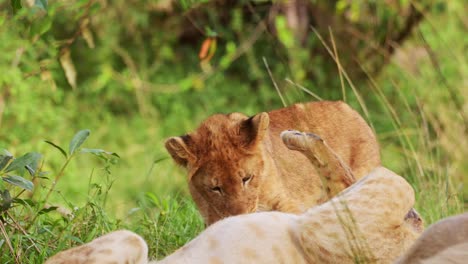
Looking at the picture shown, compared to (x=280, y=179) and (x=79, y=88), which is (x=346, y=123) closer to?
(x=280, y=179)

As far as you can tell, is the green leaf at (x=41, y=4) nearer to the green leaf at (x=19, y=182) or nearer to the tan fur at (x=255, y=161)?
the green leaf at (x=19, y=182)

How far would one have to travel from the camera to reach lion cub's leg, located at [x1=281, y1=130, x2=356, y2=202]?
4.47 m

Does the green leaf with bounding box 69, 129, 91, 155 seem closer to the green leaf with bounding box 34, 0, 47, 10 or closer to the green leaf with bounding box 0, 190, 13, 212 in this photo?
the green leaf with bounding box 0, 190, 13, 212

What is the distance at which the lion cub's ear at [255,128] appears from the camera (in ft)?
18.1

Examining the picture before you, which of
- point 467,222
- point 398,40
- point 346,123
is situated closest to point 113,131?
point 398,40

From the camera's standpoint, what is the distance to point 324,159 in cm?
449

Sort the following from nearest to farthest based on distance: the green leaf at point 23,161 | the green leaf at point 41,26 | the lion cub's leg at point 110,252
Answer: the lion cub's leg at point 110,252
the green leaf at point 23,161
the green leaf at point 41,26

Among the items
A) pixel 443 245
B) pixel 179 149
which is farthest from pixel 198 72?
pixel 443 245

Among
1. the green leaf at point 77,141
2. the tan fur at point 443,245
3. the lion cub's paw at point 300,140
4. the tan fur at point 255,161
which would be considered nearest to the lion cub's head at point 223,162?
the tan fur at point 255,161

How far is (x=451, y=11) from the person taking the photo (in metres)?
9.98

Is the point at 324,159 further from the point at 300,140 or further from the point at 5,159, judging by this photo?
the point at 5,159

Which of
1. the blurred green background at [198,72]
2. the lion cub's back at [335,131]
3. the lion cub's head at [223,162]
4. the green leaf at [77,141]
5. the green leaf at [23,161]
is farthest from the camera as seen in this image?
the blurred green background at [198,72]

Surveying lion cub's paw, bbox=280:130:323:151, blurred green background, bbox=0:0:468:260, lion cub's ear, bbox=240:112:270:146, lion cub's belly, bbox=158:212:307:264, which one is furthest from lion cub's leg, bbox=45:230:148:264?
blurred green background, bbox=0:0:468:260

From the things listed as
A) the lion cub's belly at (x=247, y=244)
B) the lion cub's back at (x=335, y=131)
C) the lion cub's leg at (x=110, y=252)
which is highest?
the lion cub's leg at (x=110, y=252)
